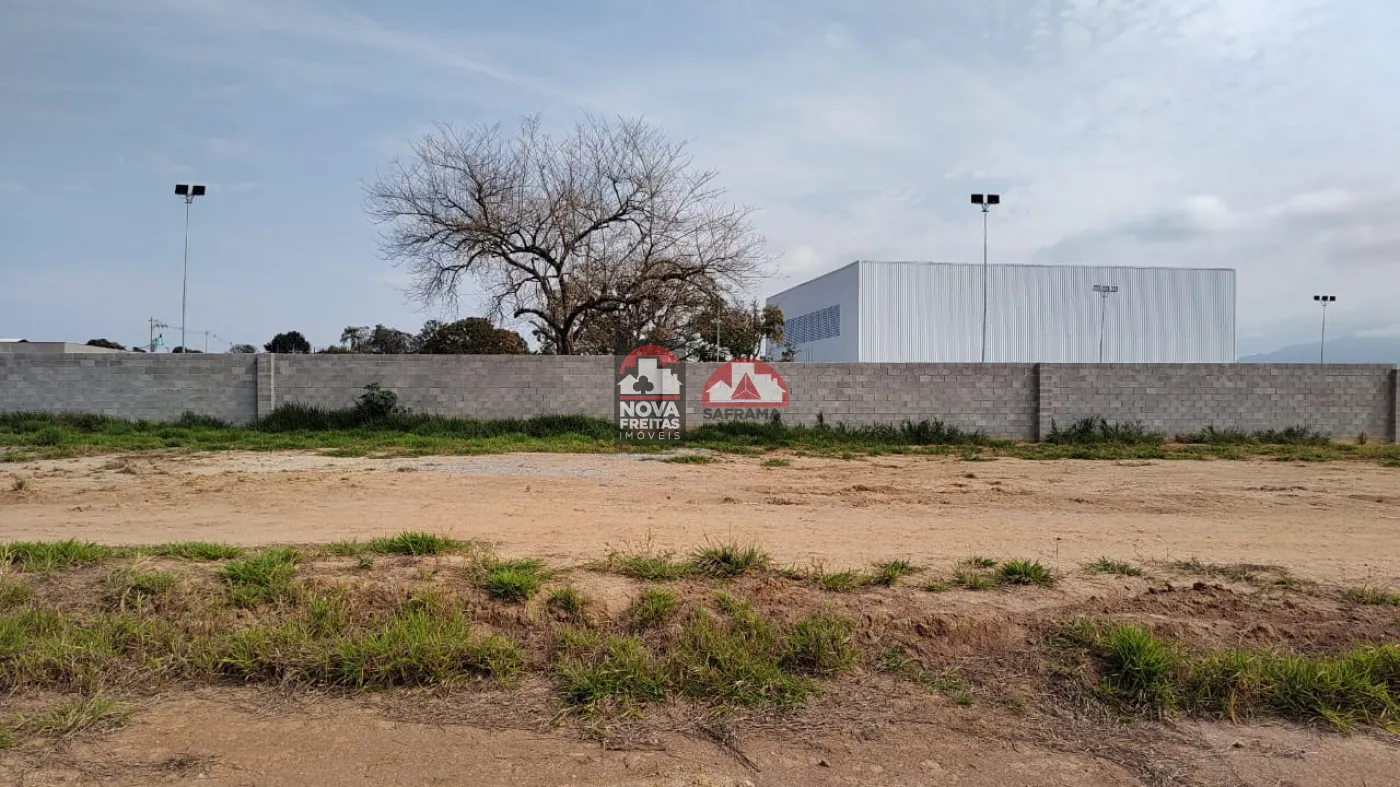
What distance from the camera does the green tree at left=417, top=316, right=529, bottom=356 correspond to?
3844 centimetres

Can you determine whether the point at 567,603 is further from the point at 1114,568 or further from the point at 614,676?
the point at 1114,568

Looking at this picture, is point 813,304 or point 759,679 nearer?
point 759,679

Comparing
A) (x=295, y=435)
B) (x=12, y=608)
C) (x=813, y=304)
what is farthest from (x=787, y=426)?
(x=813, y=304)

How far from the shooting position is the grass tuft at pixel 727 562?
546cm

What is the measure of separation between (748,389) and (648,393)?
88.1 inches

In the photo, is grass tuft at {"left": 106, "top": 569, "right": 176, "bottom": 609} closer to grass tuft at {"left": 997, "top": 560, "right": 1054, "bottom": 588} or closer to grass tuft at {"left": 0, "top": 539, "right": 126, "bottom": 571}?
grass tuft at {"left": 0, "top": 539, "right": 126, "bottom": 571}

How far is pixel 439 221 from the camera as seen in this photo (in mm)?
22469

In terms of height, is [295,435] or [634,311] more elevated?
[634,311]

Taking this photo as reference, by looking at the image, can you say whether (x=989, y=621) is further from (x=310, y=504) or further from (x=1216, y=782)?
(x=310, y=504)

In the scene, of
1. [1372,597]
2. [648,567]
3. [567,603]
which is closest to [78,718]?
[567,603]

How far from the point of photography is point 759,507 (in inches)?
351

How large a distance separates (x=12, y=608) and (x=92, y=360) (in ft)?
55.2

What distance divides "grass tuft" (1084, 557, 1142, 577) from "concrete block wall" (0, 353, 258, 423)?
701 inches

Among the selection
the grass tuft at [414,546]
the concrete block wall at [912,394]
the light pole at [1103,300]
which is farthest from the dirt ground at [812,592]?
the light pole at [1103,300]
